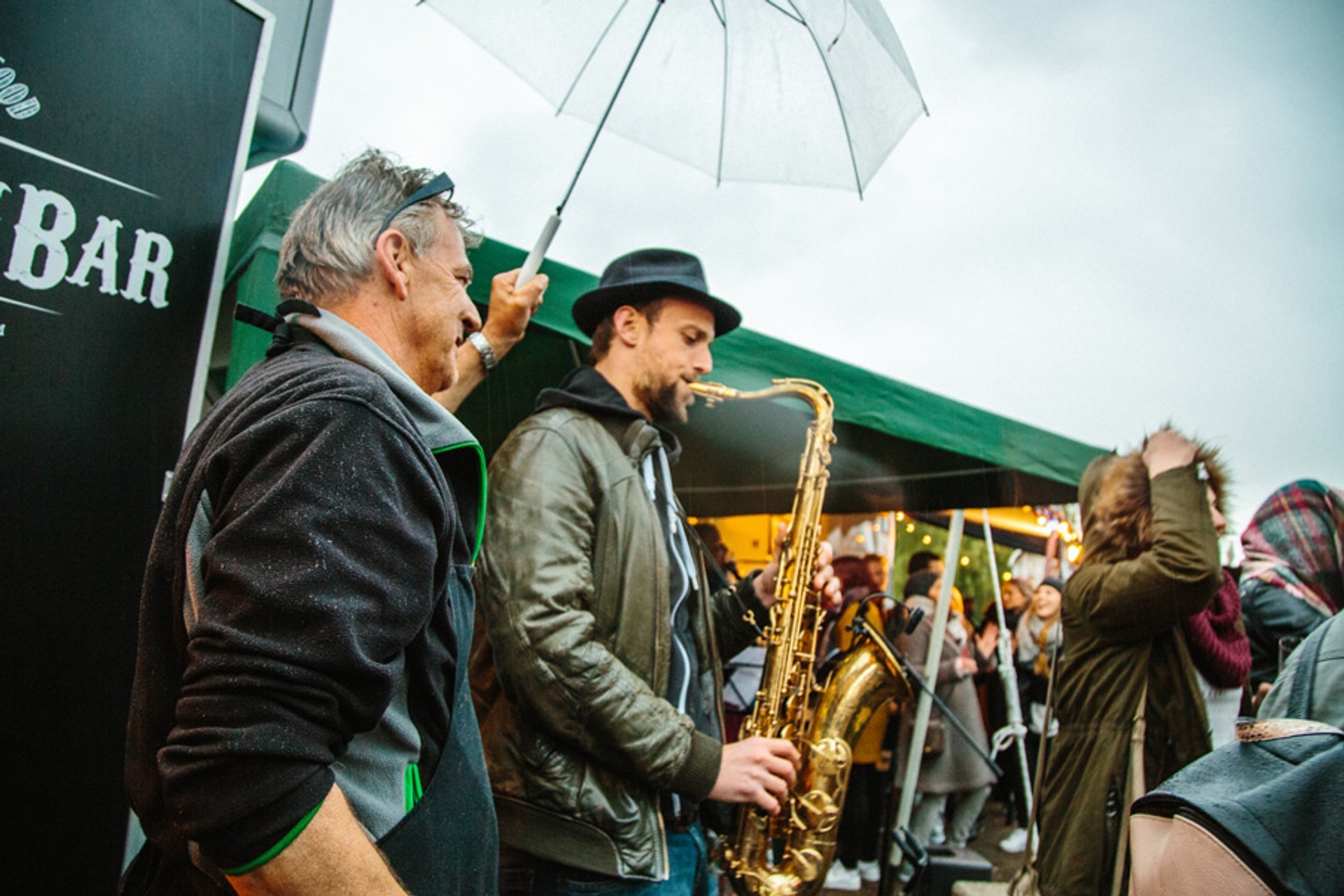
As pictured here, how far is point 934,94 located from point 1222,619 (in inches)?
89.7

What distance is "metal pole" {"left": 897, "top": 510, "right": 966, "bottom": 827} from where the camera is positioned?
4910 millimetres

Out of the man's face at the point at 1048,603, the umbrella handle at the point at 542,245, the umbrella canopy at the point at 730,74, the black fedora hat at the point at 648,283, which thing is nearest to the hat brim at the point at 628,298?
the black fedora hat at the point at 648,283

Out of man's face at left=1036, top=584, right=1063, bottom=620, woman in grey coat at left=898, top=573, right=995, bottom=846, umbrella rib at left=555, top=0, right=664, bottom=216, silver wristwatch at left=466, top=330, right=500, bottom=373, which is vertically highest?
umbrella rib at left=555, top=0, right=664, bottom=216

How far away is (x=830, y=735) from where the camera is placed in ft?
9.92

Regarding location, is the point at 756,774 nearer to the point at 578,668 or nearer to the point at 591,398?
the point at 578,668

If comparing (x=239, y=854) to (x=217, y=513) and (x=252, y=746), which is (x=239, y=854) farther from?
(x=217, y=513)

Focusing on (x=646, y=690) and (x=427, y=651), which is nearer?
(x=427, y=651)

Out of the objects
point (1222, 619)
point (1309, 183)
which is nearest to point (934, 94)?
point (1222, 619)

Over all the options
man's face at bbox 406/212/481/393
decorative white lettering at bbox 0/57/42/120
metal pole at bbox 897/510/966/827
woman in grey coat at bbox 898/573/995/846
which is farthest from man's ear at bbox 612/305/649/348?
woman in grey coat at bbox 898/573/995/846

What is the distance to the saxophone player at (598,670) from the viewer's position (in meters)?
1.95

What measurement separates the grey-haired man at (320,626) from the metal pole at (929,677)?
396 cm

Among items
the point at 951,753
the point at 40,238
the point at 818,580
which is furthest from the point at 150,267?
the point at 951,753

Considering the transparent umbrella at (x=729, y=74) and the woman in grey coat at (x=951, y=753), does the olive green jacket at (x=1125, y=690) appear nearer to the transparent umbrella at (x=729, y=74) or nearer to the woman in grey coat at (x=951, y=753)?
the transparent umbrella at (x=729, y=74)

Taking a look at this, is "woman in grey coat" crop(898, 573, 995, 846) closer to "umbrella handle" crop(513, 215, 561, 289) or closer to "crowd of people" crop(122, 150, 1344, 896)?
"crowd of people" crop(122, 150, 1344, 896)
